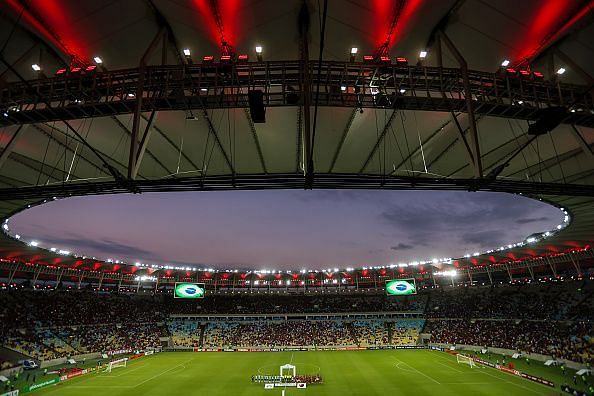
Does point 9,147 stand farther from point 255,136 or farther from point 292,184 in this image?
point 292,184

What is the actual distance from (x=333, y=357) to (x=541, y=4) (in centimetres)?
4912

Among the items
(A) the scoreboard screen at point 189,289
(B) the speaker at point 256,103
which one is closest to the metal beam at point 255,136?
(B) the speaker at point 256,103

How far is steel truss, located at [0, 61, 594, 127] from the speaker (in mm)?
1913

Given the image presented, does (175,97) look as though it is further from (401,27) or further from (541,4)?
(541,4)

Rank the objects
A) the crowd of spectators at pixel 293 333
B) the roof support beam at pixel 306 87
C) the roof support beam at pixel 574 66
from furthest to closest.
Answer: the crowd of spectators at pixel 293 333 → the roof support beam at pixel 574 66 → the roof support beam at pixel 306 87

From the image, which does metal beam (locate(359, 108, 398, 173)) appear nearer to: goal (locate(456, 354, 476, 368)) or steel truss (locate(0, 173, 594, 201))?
steel truss (locate(0, 173, 594, 201))

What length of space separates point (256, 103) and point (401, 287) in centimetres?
5532

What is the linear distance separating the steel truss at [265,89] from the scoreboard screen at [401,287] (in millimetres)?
48097

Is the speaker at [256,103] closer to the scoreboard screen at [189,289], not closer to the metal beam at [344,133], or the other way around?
the metal beam at [344,133]

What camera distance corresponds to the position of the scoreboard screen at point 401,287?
58.2 m

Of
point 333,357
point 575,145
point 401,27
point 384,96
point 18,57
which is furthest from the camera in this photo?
point 333,357

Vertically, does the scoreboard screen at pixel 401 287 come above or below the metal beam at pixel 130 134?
below

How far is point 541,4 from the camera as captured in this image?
13227 mm

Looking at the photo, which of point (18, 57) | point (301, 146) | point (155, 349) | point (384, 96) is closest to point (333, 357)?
point (155, 349)
